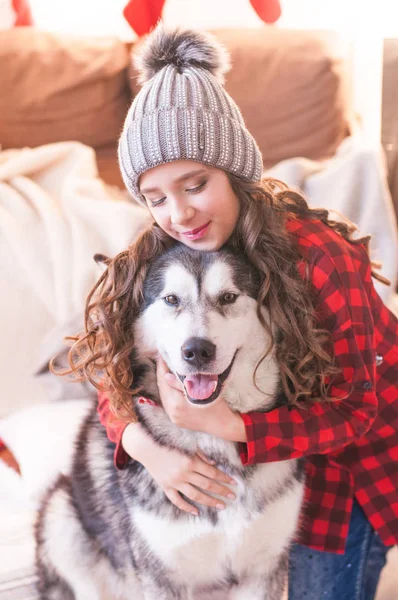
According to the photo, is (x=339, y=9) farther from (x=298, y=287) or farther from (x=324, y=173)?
(x=298, y=287)

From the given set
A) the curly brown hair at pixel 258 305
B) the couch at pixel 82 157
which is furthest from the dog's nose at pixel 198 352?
the couch at pixel 82 157

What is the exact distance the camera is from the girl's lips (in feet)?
→ 3.28

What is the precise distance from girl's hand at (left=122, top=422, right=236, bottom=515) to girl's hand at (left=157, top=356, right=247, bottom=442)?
0.07m

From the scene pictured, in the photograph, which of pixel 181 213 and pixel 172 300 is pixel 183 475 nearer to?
pixel 172 300

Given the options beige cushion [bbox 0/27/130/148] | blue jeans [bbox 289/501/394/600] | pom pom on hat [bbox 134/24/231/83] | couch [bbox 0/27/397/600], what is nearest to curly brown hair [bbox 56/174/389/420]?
pom pom on hat [bbox 134/24/231/83]

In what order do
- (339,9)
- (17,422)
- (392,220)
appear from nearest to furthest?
(17,422), (392,220), (339,9)

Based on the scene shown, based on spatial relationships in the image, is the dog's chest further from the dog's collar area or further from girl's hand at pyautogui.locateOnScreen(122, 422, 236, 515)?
the dog's collar area

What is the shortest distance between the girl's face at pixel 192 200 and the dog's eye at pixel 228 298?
9cm

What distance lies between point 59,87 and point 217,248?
1.04 meters

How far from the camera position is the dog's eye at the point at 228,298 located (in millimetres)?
975

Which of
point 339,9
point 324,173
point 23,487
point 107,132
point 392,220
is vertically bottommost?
point 23,487

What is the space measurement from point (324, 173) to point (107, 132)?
709mm

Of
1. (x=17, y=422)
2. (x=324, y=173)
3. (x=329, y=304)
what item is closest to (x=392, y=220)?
(x=324, y=173)

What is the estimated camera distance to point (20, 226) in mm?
1709
